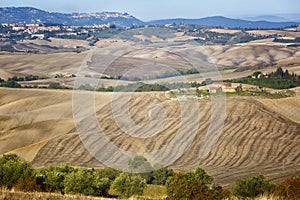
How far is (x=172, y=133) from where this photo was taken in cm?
4012

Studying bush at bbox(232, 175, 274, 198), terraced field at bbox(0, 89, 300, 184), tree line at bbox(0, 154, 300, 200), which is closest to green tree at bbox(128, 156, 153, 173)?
terraced field at bbox(0, 89, 300, 184)

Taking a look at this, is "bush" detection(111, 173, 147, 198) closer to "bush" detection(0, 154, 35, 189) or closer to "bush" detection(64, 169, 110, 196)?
"bush" detection(64, 169, 110, 196)

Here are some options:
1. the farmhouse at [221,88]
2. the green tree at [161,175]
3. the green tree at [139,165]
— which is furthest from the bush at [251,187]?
the farmhouse at [221,88]

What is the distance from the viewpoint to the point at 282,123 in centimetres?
4488

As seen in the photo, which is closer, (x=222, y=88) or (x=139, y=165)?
(x=139, y=165)

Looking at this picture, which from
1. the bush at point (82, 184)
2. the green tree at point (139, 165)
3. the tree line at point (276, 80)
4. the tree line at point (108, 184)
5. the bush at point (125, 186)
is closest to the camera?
the tree line at point (108, 184)

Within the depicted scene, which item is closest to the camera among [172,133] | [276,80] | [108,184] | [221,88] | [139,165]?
[108,184]

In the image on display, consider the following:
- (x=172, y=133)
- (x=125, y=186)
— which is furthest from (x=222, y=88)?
(x=125, y=186)

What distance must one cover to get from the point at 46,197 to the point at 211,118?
3729cm

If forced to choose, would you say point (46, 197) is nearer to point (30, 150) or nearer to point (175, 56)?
point (30, 150)

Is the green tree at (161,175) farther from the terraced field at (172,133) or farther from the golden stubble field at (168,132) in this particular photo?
the terraced field at (172,133)

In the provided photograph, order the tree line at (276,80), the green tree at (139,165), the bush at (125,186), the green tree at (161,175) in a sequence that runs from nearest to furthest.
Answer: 1. the bush at (125,186)
2. the green tree at (161,175)
3. the green tree at (139,165)
4. the tree line at (276,80)

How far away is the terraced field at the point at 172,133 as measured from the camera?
34681mm

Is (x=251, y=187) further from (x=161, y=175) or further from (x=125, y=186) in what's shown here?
(x=161, y=175)
